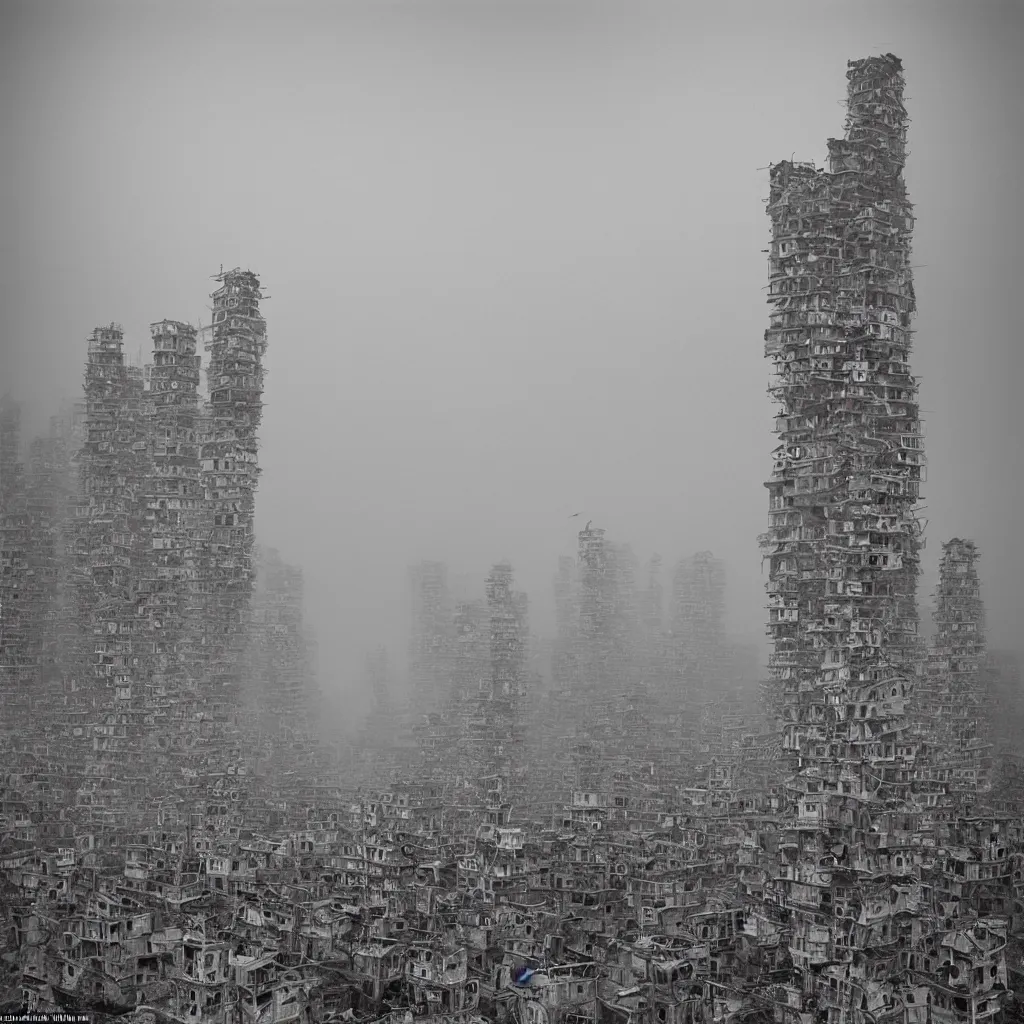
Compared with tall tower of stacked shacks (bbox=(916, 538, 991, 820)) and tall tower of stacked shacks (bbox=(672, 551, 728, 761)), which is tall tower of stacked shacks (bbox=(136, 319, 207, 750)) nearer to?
tall tower of stacked shacks (bbox=(672, 551, 728, 761))

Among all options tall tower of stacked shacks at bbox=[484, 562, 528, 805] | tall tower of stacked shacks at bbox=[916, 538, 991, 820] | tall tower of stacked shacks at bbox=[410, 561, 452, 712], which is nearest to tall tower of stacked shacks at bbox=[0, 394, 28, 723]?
tall tower of stacked shacks at bbox=[484, 562, 528, 805]

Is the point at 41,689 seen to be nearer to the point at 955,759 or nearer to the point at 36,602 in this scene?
the point at 36,602

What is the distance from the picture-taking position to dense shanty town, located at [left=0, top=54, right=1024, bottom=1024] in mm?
20062

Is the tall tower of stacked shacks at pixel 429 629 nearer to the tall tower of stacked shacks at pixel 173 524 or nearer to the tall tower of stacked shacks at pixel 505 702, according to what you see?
the tall tower of stacked shacks at pixel 505 702

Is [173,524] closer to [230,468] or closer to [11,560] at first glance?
[230,468]

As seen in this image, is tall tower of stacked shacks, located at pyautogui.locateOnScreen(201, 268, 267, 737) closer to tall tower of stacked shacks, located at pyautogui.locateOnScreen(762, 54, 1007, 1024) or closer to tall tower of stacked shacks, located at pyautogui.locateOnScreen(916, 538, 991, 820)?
tall tower of stacked shacks, located at pyautogui.locateOnScreen(762, 54, 1007, 1024)

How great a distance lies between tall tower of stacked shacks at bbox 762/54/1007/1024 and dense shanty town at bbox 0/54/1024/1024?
0.08 m

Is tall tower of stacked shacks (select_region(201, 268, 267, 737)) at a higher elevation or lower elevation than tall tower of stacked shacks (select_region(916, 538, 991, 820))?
higher

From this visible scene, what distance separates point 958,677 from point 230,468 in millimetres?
20660

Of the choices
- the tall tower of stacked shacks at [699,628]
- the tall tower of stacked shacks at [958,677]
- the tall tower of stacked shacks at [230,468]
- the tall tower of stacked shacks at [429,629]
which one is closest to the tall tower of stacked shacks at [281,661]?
the tall tower of stacked shacks at [429,629]

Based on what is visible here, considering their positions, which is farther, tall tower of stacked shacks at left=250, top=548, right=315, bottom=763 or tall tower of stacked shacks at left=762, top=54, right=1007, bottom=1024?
tall tower of stacked shacks at left=250, top=548, right=315, bottom=763

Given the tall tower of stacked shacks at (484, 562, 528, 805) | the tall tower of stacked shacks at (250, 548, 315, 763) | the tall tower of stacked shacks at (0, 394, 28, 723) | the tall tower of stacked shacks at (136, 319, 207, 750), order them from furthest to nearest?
1. the tall tower of stacked shacks at (250, 548, 315, 763)
2. the tall tower of stacked shacks at (0, 394, 28, 723)
3. the tall tower of stacked shacks at (484, 562, 528, 805)
4. the tall tower of stacked shacks at (136, 319, 207, 750)

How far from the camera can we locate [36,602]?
123 ft

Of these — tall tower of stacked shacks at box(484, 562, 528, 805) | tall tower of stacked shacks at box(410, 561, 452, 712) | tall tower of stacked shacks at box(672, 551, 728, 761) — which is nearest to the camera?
tall tower of stacked shacks at box(484, 562, 528, 805)
